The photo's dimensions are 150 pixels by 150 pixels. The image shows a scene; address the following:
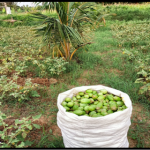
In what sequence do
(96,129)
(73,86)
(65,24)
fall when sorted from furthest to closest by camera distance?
(65,24) < (73,86) < (96,129)

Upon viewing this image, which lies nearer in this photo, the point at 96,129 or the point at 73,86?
the point at 96,129

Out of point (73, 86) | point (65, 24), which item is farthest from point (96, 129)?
point (65, 24)

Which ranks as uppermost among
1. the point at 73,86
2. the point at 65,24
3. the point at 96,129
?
the point at 65,24

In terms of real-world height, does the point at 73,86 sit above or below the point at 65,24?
below

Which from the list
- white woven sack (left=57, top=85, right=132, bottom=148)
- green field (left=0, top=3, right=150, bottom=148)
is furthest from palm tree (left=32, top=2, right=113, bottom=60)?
white woven sack (left=57, top=85, right=132, bottom=148)

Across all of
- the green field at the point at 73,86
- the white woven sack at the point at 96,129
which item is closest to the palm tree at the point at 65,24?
the green field at the point at 73,86

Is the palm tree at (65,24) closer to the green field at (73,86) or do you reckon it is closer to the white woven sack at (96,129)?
the green field at (73,86)

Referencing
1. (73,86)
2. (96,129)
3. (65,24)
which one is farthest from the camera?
(65,24)

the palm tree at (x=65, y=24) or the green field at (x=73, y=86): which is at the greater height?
the palm tree at (x=65, y=24)

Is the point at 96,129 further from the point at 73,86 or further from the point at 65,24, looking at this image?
the point at 65,24

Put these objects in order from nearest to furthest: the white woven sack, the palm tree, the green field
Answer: the white woven sack
the green field
the palm tree

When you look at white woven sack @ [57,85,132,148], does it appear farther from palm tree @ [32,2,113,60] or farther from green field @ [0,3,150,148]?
palm tree @ [32,2,113,60]

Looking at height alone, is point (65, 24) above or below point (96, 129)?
above

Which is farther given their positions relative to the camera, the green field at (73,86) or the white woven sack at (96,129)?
the green field at (73,86)
